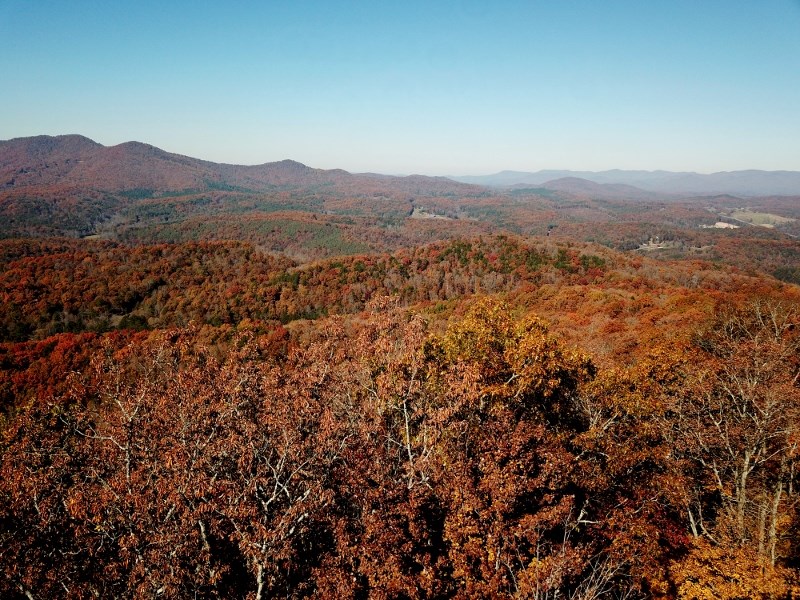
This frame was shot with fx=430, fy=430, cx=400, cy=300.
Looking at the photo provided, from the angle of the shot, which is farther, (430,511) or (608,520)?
(608,520)

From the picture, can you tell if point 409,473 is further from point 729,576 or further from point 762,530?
→ point 762,530

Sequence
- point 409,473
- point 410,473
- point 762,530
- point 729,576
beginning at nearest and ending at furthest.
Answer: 1. point 729,576
2. point 410,473
3. point 409,473
4. point 762,530

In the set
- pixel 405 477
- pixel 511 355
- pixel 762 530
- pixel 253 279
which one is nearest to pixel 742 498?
pixel 762 530

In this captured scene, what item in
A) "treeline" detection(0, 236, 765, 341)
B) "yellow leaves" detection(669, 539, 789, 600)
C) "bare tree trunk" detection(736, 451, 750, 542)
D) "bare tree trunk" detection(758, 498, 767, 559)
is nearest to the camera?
"yellow leaves" detection(669, 539, 789, 600)

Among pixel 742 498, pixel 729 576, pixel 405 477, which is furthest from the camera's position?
pixel 742 498

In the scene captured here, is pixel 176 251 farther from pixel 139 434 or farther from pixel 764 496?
pixel 764 496

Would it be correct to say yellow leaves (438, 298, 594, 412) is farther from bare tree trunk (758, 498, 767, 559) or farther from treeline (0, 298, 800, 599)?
bare tree trunk (758, 498, 767, 559)

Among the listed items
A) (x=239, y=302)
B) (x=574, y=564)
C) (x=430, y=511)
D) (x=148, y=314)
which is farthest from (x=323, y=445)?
(x=148, y=314)

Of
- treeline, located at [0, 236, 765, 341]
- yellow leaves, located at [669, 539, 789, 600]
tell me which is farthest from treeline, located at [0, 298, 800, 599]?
treeline, located at [0, 236, 765, 341]
